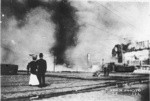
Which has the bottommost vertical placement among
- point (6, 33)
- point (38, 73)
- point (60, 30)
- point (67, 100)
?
point (67, 100)

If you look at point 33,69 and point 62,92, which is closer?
point 62,92

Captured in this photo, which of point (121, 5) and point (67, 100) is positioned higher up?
point (121, 5)

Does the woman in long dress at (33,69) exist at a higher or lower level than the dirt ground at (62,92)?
higher

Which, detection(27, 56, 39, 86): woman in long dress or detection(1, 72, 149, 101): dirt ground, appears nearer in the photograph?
detection(1, 72, 149, 101): dirt ground

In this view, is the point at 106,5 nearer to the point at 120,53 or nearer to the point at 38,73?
the point at 38,73

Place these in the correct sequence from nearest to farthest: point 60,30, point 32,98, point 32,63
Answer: point 32,98 → point 32,63 → point 60,30

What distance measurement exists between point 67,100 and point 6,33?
12012 millimetres

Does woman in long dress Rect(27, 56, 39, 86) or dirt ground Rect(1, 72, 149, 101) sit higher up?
woman in long dress Rect(27, 56, 39, 86)

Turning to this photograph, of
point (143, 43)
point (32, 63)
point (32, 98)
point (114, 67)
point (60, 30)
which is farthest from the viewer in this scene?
point (143, 43)

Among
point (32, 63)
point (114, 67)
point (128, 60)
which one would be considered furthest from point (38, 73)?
point (128, 60)

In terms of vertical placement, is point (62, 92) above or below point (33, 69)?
below

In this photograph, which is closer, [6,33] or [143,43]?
A: [6,33]

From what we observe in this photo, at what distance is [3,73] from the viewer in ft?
54.9

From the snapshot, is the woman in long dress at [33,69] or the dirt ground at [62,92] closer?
the dirt ground at [62,92]
